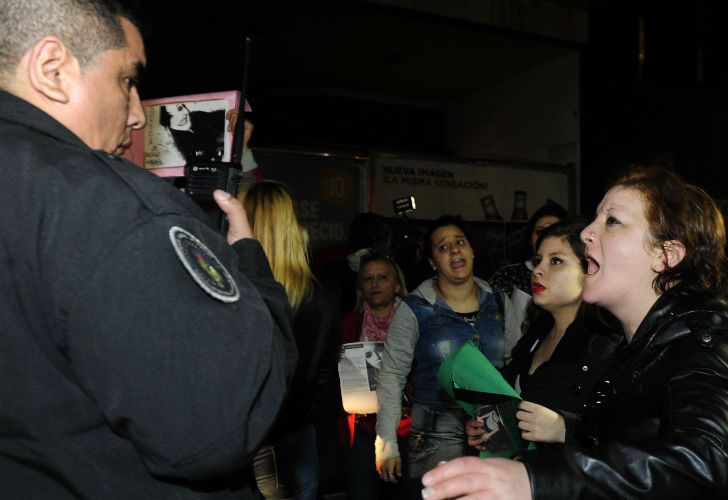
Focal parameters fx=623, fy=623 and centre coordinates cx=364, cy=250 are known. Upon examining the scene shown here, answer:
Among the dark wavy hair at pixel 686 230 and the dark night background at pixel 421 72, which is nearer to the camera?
the dark wavy hair at pixel 686 230

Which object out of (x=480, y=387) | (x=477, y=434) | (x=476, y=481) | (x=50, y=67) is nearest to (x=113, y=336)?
(x=50, y=67)

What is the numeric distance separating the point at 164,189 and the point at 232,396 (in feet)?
0.98

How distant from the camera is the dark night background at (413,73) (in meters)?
7.38

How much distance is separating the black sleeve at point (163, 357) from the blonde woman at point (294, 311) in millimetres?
1623

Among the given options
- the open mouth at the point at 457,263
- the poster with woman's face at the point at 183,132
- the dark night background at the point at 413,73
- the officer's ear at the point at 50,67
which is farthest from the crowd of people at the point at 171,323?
the dark night background at the point at 413,73

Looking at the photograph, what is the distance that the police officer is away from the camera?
761mm

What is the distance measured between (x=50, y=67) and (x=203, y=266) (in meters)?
0.41

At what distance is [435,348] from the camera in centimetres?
319

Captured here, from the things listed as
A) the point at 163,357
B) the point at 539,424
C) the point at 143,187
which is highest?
the point at 143,187

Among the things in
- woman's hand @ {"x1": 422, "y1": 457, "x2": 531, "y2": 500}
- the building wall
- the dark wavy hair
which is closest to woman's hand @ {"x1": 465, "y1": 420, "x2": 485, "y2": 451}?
the dark wavy hair

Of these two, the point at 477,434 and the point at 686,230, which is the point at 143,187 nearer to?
the point at 686,230

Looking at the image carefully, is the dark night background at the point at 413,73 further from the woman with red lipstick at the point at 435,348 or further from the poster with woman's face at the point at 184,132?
the poster with woman's face at the point at 184,132

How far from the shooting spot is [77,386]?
83cm

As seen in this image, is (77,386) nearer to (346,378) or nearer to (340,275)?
(346,378)
